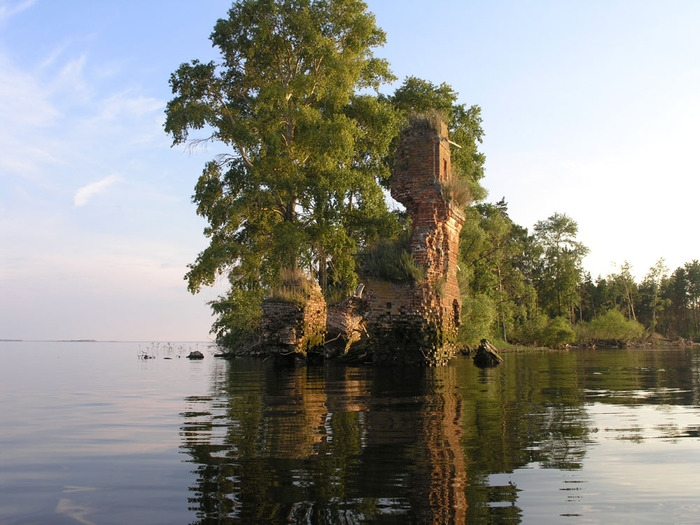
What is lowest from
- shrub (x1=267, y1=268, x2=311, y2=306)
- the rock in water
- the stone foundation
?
the rock in water

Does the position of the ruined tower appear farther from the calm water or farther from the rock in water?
the calm water

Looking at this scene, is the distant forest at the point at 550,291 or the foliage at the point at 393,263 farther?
the distant forest at the point at 550,291

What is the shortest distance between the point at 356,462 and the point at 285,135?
78.2ft

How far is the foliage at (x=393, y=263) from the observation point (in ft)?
52.0

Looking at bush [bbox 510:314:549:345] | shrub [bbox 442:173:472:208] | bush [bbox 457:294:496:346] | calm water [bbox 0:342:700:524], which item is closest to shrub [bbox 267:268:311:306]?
shrub [bbox 442:173:472:208]

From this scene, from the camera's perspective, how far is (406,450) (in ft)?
13.3

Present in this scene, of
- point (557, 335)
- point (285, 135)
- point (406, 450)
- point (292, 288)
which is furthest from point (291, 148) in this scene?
point (557, 335)

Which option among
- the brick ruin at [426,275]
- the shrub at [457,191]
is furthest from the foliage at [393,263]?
the shrub at [457,191]

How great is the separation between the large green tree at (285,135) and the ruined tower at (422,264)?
684cm

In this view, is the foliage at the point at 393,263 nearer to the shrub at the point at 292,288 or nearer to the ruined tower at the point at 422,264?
the ruined tower at the point at 422,264

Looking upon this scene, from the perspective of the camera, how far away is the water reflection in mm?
2789

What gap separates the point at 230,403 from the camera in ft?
24.8

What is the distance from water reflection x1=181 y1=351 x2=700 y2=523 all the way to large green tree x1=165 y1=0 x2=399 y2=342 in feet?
52.9

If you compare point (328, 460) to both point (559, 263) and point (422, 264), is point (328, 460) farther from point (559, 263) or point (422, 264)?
point (559, 263)
